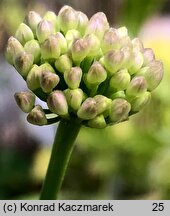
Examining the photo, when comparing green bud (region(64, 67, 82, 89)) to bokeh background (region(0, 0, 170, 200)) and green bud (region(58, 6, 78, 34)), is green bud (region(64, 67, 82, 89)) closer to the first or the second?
green bud (region(58, 6, 78, 34))

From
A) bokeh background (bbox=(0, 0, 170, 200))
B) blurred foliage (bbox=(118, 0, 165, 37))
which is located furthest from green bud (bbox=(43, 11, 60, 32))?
blurred foliage (bbox=(118, 0, 165, 37))

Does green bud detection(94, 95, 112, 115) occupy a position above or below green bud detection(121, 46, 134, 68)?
below

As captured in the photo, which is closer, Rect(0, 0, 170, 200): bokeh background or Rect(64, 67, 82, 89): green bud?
Rect(64, 67, 82, 89): green bud

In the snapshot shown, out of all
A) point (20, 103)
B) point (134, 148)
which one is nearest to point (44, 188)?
point (20, 103)

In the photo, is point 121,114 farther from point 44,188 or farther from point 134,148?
point 134,148

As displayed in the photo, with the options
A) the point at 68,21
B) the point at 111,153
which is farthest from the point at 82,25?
the point at 111,153

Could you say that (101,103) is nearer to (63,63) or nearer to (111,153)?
(63,63)

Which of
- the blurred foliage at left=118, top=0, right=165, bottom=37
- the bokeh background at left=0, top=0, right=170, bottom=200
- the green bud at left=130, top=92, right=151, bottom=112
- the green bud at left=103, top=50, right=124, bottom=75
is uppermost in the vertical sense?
the blurred foliage at left=118, top=0, right=165, bottom=37

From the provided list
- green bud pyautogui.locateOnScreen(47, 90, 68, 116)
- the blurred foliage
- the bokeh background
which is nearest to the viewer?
green bud pyautogui.locateOnScreen(47, 90, 68, 116)
